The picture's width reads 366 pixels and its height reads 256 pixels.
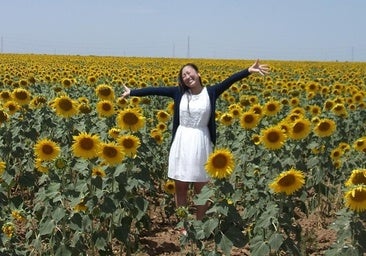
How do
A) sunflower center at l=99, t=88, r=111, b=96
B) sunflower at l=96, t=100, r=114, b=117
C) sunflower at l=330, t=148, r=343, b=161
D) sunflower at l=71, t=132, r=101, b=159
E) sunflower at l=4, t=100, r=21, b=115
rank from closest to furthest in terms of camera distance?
1. sunflower at l=71, t=132, r=101, b=159
2. sunflower at l=96, t=100, r=114, b=117
3. sunflower at l=4, t=100, r=21, b=115
4. sunflower center at l=99, t=88, r=111, b=96
5. sunflower at l=330, t=148, r=343, b=161

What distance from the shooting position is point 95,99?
10.9 m

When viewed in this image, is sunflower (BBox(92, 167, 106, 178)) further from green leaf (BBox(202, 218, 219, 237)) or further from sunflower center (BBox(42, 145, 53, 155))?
green leaf (BBox(202, 218, 219, 237))

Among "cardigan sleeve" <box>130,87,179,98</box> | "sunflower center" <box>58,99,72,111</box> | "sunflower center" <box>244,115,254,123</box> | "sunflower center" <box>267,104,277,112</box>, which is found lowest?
"sunflower center" <box>244,115,254,123</box>

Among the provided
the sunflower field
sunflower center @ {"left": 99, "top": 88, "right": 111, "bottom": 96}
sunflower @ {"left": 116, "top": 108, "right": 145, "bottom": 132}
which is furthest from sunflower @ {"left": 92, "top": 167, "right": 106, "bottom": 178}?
sunflower center @ {"left": 99, "top": 88, "right": 111, "bottom": 96}

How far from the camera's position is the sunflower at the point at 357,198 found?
3.56m

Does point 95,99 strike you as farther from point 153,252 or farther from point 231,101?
point 153,252

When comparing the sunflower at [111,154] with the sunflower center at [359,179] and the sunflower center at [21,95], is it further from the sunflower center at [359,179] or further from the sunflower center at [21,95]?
the sunflower center at [21,95]

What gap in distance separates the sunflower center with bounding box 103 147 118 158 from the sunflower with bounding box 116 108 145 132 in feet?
2.71

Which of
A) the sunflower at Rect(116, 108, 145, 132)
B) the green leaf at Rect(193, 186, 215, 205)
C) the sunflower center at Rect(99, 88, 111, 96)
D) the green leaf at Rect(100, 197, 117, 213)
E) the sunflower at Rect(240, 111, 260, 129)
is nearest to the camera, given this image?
the green leaf at Rect(193, 186, 215, 205)

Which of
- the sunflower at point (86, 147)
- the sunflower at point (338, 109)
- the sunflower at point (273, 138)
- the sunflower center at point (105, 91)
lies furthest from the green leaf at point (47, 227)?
the sunflower at point (338, 109)

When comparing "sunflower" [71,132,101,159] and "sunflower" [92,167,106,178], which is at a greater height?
"sunflower" [71,132,101,159]

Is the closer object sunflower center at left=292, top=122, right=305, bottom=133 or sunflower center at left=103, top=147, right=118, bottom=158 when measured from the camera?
sunflower center at left=103, top=147, right=118, bottom=158

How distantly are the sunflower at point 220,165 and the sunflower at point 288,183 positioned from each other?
0.35m

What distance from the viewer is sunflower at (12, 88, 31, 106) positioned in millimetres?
6867
